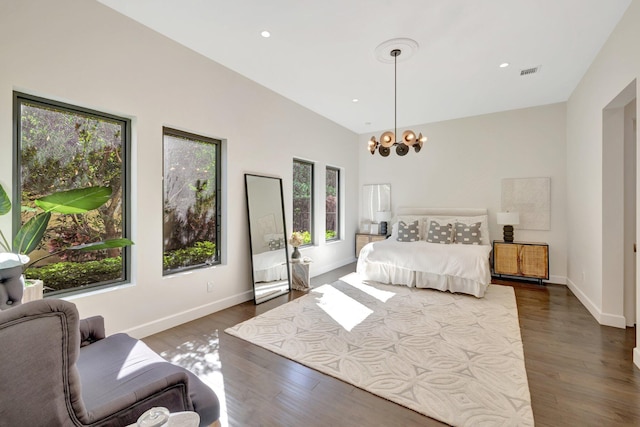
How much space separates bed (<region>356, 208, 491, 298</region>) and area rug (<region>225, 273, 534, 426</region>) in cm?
28

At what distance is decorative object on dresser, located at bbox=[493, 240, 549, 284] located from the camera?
477cm

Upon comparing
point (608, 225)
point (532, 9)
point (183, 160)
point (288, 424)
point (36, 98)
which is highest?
point (532, 9)

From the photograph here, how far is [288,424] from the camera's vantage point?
5.85 ft

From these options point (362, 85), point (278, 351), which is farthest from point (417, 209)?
point (278, 351)

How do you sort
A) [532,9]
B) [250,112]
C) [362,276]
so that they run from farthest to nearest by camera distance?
[362,276]
[250,112]
[532,9]

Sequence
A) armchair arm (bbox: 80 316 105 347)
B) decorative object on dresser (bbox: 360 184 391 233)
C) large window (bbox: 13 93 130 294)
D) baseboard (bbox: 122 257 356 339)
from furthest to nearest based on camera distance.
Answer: decorative object on dresser (bbox: 360 184 391 233) < baseboard (bbox: 122 257 356 339) < large window (bbox: 13 93 130 294) < armchair arm (bbox: 80 316 105 347)

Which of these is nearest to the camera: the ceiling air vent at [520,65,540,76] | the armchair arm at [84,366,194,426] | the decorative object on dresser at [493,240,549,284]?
the armchair arm at [84,366,194,426]

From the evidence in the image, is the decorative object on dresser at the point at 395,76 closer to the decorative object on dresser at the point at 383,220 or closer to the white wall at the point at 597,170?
the white wall at the point at 597,170

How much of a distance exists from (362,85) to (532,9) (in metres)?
2.09

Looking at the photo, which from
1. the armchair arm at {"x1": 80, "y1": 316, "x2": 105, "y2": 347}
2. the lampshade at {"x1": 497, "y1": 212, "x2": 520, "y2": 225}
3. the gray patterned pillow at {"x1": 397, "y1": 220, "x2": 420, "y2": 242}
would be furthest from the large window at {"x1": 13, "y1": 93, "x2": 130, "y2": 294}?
the lampshade at {"x1": 497, "y1": 212, "x2": 520, "y2": 225}

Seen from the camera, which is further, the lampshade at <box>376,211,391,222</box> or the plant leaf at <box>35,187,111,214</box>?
the lampshade at <box>376,211,391,222</box>

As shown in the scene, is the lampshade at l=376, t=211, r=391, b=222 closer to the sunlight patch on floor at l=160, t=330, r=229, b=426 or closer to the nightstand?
the nightstand

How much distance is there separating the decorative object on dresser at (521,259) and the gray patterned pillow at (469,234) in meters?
0.36

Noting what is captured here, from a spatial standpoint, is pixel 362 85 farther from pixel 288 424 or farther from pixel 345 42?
pixel 288 424
